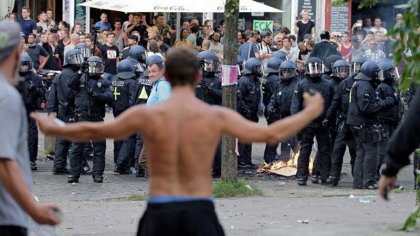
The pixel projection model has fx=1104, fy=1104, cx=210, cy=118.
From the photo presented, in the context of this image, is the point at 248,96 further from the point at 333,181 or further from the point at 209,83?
the point at 333,181

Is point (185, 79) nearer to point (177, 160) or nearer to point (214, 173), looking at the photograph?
point (177, 160)

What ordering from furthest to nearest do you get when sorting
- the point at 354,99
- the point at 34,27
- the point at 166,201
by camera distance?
the point at 34,27, the point at 354,99, the point at 166,201

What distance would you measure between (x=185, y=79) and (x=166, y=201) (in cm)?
67

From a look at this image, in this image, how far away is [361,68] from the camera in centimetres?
1500

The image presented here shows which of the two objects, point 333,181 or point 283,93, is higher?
point 283,93

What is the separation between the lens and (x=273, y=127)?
18.8 feet

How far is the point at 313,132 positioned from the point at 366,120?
3.07 feet

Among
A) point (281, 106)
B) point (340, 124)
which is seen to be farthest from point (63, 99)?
point (340, 124)

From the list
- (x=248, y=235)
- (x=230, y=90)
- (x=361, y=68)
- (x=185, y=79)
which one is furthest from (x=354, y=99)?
(x=185, y=79)

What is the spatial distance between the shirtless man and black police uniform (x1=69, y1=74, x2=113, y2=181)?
30.2ft

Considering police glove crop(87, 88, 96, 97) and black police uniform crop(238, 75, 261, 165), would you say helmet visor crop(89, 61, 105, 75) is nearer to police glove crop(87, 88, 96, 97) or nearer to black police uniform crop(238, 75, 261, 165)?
police glove crop(87, 88, 96, 97)

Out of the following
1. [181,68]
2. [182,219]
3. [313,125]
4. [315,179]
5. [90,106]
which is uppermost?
[181,68]

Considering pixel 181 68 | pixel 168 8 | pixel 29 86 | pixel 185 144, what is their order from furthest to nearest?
pixel 168 8 → pixel 29 86 → pixel 181 68 → pixel 185 144

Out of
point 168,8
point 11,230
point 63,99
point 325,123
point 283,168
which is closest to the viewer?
point 11,230
